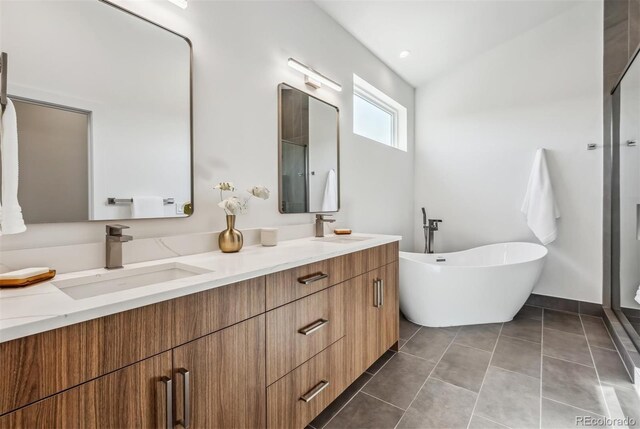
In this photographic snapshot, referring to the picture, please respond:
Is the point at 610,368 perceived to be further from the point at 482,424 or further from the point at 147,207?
the point at 147,207

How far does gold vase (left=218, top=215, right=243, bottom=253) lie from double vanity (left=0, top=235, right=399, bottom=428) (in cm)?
6

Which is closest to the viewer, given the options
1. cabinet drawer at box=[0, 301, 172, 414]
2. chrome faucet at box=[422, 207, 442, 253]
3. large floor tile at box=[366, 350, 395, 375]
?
cabinet drawer at box=[0, 301, 172, 414]

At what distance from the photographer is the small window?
284 centimetres

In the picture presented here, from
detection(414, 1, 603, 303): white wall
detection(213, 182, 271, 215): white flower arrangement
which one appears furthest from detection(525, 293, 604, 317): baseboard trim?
detection(213, 182, 271, 215): white flower arrangement

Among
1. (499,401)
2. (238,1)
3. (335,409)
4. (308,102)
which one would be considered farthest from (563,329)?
(238,1)

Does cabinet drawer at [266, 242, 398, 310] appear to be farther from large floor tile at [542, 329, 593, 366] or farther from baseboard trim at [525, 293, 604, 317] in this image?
baseboard trim at [525, 293, 604, 317]

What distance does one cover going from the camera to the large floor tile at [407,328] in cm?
237

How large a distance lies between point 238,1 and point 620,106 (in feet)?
10.1

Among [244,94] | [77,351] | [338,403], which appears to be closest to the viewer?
[77,351]

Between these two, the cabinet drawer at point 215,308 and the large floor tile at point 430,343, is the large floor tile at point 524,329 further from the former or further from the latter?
the cabinet drawer at point 215,308

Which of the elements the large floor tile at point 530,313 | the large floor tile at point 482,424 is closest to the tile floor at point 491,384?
the large floor tile at point 482,424

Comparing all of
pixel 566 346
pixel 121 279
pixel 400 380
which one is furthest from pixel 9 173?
pixel 566 346

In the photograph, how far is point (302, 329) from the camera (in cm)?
126

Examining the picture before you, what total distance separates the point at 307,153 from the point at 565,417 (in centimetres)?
205
